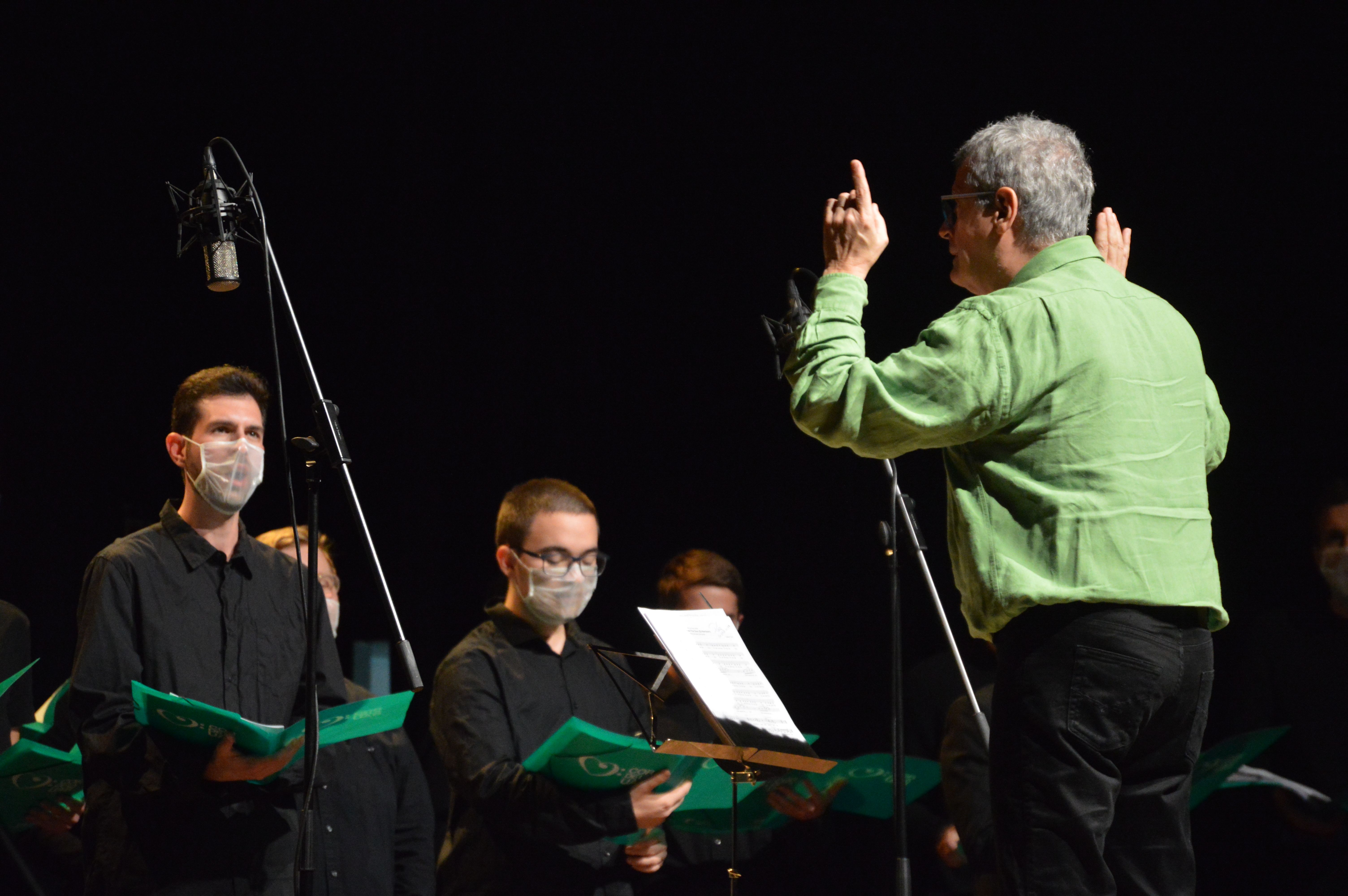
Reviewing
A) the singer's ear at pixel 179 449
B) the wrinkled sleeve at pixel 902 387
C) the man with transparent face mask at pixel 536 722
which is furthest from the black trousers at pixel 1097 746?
the singer's ear at pixel 179 449

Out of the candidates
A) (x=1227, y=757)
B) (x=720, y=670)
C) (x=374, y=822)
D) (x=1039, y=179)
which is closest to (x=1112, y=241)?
(x=1039, y=179)

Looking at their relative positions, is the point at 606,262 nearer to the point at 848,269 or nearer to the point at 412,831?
the point at 412,831

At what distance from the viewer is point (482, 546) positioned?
549 cm

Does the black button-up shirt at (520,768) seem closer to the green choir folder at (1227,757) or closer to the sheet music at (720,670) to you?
the sheet music at (720,670)

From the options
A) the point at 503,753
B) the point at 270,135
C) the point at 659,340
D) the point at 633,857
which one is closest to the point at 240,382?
the point at 503,753

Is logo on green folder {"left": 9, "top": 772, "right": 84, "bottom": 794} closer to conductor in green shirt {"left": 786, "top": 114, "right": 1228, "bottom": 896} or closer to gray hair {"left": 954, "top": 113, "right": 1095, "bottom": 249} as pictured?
conductor in green shirt {"left": 786, "top": 114, "right": 1228, "bottom": 896}

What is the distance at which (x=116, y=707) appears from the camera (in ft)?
8.64

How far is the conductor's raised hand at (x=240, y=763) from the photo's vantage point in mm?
2557

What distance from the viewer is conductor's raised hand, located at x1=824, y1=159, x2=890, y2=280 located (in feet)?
7.00

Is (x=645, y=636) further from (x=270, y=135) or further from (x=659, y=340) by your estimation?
(x=270, y=135)

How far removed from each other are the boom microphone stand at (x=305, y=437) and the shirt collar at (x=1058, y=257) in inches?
48.0

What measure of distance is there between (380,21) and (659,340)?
176 centimetres

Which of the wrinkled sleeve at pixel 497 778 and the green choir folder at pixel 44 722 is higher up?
the green choir folder at pixel 44 722

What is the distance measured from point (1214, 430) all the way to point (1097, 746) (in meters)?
0.74
